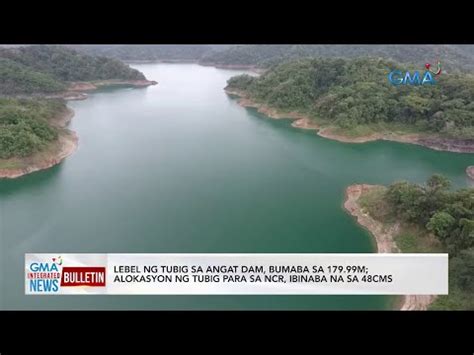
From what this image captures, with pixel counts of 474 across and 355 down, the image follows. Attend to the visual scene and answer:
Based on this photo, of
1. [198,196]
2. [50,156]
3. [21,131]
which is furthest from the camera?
[50,156]

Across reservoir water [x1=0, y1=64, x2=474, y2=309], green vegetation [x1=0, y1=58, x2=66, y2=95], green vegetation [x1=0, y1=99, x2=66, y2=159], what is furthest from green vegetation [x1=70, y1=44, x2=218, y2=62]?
green vegetation [x1=0, y1=99, x2=66, y2=159]

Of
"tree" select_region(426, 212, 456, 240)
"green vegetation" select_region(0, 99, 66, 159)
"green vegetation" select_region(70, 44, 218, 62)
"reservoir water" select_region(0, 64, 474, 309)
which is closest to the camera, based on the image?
"tree" select_region(426, 212, 456, 240)

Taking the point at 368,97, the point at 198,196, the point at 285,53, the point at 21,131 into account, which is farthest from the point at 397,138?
the point at 285,53

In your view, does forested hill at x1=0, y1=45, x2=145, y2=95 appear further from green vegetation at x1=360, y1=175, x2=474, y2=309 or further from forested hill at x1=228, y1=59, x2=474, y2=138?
green vegetation at x1=360, y1=175, x2=474, y2=309

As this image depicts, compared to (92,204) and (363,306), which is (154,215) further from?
(363,306)

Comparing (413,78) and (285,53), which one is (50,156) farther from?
(285,53)

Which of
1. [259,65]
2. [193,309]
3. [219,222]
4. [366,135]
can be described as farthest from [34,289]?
[259,65]
